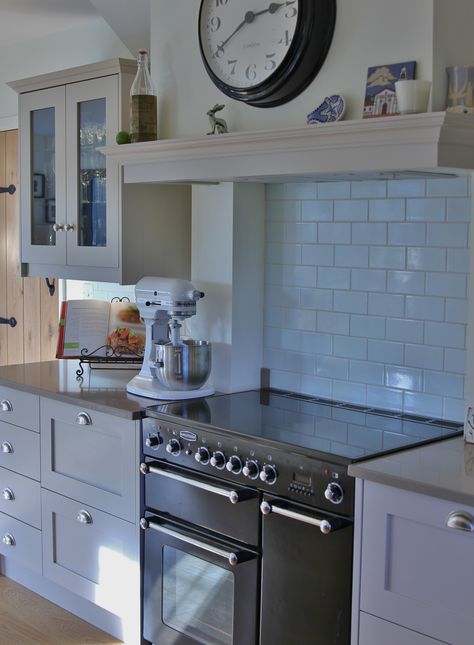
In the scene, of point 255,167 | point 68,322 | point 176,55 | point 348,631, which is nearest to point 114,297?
point 68,322

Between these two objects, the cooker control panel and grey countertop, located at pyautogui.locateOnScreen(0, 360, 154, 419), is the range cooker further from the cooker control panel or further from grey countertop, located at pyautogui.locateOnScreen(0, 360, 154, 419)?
grey countertop, located at pyautogui.locateOnScreen(0, 360, 154, 419)

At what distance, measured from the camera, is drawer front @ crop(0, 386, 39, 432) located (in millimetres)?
3398

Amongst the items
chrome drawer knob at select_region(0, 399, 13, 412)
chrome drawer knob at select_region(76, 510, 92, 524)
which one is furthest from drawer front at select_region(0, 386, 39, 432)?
chrome drawer knob at select_region(76, 510, 92, 524)

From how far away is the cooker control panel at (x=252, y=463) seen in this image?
2311 mm

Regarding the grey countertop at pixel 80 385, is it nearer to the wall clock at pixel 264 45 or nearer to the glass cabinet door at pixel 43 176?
the glass cabinet door at pixel 43 176

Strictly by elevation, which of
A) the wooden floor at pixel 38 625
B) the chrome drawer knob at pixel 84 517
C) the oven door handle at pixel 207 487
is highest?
the oven door handle at pixel 207 487

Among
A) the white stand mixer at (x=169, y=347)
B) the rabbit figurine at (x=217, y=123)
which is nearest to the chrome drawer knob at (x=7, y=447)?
the white stand mixer at (x=169, y=347)

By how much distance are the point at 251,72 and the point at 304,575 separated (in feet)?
5.02

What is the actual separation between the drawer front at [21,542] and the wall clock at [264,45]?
1.89 metres

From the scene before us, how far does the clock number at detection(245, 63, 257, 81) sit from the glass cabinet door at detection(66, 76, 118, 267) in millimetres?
839

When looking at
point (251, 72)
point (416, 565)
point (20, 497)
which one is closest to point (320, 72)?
point (251, 72)

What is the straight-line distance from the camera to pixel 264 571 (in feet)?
8.23

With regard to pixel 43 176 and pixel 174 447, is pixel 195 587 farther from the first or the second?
pixel 43 176

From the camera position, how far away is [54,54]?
4469 mm
